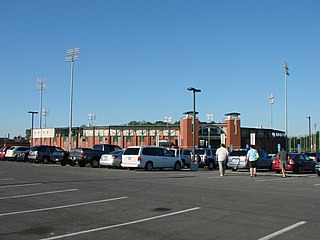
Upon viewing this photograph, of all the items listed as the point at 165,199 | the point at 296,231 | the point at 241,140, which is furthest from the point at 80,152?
the point at 241,140

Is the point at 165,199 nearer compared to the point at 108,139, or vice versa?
the point at 165,199

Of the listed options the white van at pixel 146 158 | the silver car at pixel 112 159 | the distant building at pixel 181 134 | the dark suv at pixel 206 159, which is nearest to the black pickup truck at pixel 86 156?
the silver car at pixel 112 159

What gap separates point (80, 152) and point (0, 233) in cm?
2522

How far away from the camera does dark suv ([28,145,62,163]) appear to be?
37.3 meters

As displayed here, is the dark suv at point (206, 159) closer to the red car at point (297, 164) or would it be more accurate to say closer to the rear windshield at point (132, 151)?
the red car at point (297, 164)

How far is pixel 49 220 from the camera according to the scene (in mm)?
8922

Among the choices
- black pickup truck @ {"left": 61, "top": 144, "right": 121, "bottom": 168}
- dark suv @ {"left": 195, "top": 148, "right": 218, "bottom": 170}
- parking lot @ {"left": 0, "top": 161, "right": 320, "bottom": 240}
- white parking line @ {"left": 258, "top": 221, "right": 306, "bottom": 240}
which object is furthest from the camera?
dark suv @ {"left": 195, "top": 148, "right": 218, "bottom": 170}

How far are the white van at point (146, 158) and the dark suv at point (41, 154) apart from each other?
12475 mm

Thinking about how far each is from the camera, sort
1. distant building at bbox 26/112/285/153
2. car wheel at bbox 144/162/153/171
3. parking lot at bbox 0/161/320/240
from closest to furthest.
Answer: parking lot at bbox 0/161/320/240, car wheel at bbox 144/162/153/171, distant building at bbox 26/112/285/153

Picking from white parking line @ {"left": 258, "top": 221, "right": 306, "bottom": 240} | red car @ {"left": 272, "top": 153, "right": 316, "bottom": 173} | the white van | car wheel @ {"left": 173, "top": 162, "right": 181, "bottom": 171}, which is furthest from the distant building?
white parking line @ {"left": 258, "top": 221, "right": 306, "bottom": 240}

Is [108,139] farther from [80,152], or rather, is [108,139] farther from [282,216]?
[282,216]

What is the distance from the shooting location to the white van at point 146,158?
26953 millimetres

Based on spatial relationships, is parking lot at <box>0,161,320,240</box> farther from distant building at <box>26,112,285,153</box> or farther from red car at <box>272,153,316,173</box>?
distant building at <box>26,112,285,153</box>

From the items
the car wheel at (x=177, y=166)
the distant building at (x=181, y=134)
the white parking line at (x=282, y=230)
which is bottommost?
the white parking line at (x=282, y=230)
